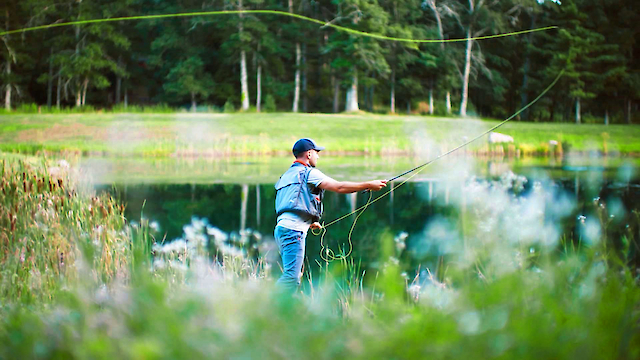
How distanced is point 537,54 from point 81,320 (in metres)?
27.7

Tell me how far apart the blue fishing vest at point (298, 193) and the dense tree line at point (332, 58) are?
2096 cm

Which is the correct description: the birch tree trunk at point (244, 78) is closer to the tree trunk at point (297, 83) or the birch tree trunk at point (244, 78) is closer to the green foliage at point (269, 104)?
the green foliage at point (269, 104)

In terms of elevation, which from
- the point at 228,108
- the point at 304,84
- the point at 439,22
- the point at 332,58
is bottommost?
the point at 228,108

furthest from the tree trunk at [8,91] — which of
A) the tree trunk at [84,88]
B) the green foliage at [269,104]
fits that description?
the green foliage at [269,104]

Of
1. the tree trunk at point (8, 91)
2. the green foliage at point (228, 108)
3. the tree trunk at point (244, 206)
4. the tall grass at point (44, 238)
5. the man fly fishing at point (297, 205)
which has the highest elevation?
the tree trunk at point (8, 91)

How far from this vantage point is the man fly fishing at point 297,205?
3.45 meters

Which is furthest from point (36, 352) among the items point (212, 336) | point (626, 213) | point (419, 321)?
point (626, 213)

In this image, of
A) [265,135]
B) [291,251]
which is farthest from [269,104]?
→ [291,251]

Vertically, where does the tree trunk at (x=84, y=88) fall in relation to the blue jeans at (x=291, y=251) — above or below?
above

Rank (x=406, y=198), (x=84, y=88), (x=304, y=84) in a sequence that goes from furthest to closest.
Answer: (x=304, y=84), (x=84, y=88), (x=406, y=198)

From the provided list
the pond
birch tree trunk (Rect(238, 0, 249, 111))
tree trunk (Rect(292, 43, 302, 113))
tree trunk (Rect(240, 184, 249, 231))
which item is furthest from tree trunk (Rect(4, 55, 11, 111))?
tree trunk (Rect(240, 184, 249, 231))

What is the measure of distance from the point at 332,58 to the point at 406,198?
16.8 m

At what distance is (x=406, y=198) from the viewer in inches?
427

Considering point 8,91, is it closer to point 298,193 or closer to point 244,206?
point 244,206
